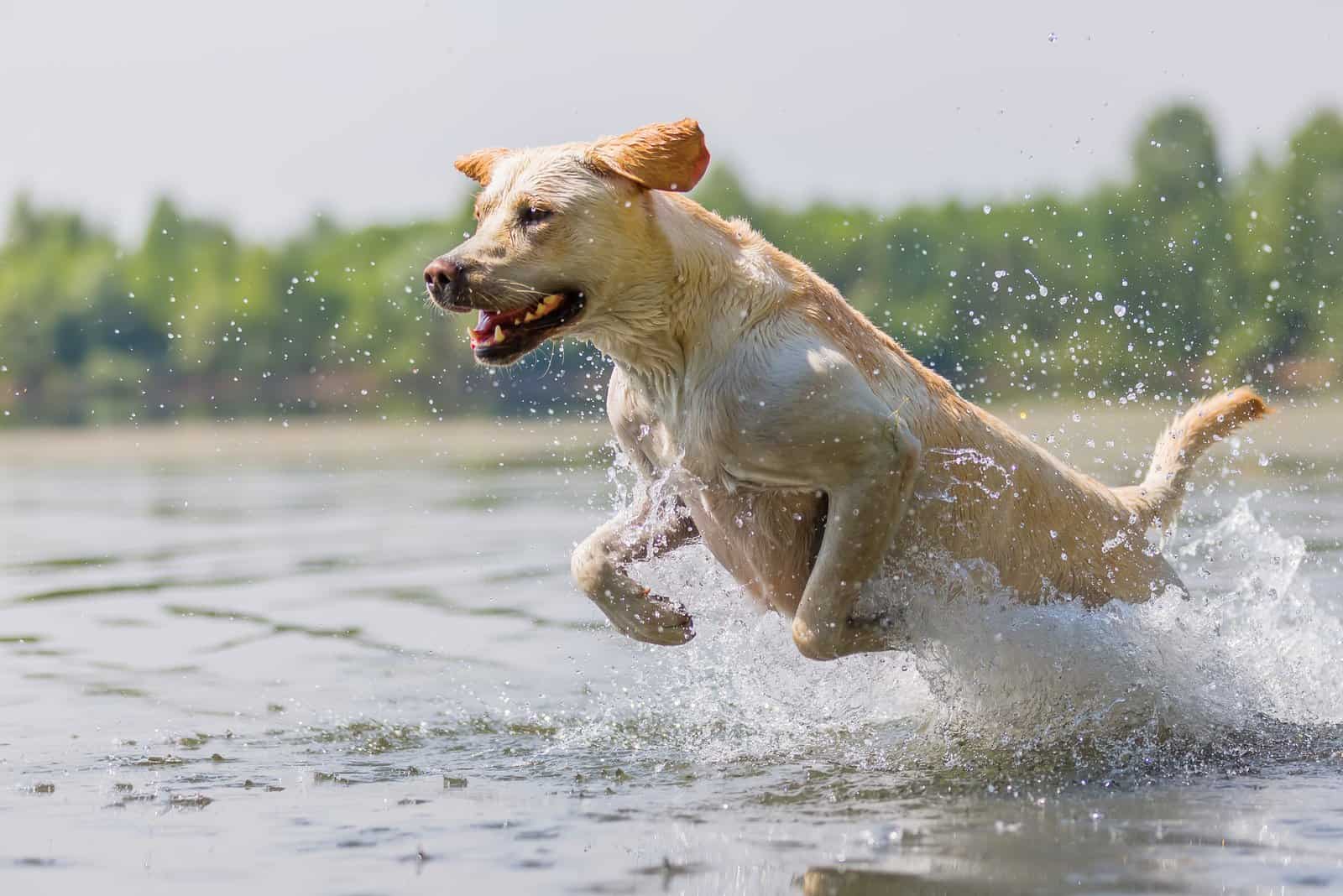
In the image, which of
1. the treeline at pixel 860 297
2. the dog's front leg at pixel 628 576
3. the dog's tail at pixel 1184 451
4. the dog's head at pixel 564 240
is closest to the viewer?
the dog's head at pixel 564 240

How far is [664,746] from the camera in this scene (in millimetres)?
7023

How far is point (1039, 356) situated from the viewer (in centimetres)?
6334

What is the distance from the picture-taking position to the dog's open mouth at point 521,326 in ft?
19.8

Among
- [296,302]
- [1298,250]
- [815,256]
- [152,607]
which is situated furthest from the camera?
[296,302]

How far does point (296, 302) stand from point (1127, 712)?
126m

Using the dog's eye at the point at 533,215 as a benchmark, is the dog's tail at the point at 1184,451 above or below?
below

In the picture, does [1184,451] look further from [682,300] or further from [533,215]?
[533,215]

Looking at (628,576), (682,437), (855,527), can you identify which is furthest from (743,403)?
(628,576)

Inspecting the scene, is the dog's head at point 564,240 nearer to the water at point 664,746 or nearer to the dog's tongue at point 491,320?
the dog's tongue at point 491,320

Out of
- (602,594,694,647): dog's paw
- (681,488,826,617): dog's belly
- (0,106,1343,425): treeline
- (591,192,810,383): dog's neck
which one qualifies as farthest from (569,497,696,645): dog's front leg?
(0,106,1343,425): treeline

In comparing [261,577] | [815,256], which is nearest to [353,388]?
[815,256]

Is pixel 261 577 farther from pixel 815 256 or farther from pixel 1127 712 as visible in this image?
pixel 815 256

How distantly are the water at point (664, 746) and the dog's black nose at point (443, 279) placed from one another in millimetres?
1748

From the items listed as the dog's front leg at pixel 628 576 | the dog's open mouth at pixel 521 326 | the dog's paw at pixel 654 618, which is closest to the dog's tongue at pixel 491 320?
the dog's open mouth at pixel 521 326
